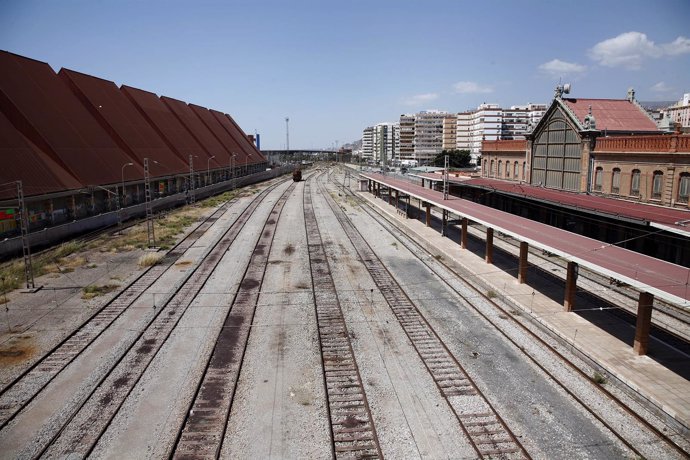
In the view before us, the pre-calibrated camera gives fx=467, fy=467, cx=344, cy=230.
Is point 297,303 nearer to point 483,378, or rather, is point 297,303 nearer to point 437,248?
point 483,378

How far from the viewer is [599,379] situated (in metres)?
13.7

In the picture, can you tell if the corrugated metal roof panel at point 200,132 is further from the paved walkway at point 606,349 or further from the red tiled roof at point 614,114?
the paved walkway at point 606,349

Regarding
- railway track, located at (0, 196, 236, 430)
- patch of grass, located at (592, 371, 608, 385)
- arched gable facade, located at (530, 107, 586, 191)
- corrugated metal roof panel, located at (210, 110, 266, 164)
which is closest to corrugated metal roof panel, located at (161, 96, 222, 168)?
corrugated metal roof panel, located at (210, 110, 266, 164)

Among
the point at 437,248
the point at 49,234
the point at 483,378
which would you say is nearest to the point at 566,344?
the point at 483,378

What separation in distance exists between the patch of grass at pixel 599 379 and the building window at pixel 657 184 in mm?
18793

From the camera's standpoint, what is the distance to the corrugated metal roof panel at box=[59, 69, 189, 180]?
1890 inches

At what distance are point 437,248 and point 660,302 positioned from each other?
14.1 metres

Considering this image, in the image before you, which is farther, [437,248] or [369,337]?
[437,248]

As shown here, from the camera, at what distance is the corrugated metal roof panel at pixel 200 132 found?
76812 mm

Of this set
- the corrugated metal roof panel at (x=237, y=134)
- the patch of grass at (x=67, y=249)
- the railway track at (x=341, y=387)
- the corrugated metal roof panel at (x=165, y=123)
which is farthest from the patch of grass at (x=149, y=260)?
the corrugated metal roof panel at (x=237, y=134)

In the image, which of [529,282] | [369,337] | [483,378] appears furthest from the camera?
[529,282]

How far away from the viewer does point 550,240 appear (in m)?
20.5

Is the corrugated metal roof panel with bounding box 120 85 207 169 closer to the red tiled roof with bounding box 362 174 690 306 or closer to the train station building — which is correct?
the train station building

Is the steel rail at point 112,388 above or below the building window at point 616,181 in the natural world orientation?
below
